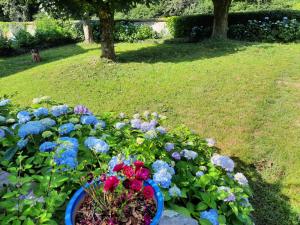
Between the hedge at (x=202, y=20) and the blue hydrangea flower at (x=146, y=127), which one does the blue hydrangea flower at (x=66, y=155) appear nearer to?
the blue hydrangea flower at (x=146, y=127)

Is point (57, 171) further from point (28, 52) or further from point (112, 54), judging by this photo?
point (28, 52)

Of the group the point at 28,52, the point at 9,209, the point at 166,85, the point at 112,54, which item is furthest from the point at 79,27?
the point at 9,209

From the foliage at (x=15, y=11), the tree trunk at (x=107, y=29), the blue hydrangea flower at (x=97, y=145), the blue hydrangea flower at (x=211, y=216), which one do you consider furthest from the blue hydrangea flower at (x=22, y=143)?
the foliage at (x=15, y=11)

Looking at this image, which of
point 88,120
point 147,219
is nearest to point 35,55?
point 88,120

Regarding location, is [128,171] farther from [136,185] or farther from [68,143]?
[68,143]

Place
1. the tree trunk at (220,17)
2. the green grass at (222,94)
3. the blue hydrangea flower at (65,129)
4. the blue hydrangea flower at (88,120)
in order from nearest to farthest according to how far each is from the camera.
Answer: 1. the blue hydrangea flower at (65,129)
2. the blue hydrangea flower at (88,120)
3. the green grass at (222,94)
4. the tree trunk at (220,17)

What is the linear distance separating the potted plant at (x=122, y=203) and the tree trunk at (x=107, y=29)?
778cm

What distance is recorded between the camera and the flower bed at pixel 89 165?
2025 millimetres

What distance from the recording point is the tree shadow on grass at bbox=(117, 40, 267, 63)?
9.91 m

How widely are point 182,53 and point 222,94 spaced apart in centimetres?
416

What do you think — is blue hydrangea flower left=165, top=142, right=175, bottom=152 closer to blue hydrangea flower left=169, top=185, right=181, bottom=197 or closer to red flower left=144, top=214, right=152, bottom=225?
blue hydrangea flower left=169, top=185, right=181, bottom=197

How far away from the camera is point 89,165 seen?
2.48 metres

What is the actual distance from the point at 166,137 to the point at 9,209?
1612 millimetres

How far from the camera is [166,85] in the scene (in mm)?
7469
